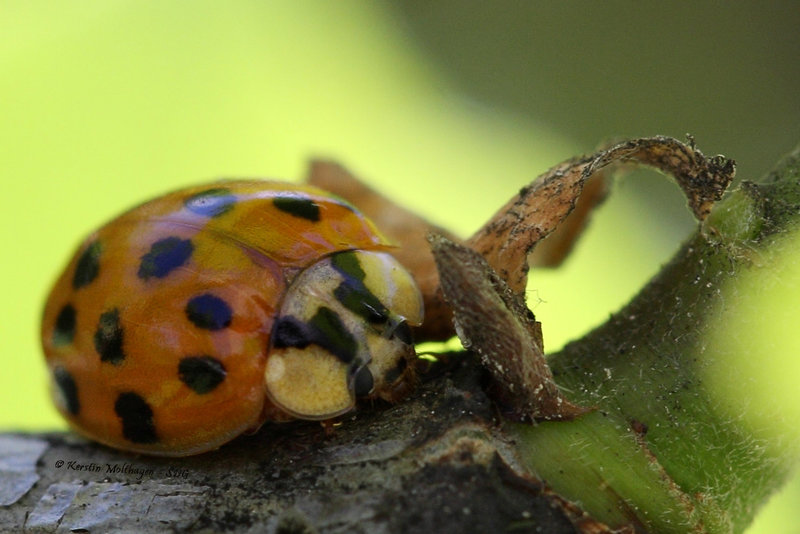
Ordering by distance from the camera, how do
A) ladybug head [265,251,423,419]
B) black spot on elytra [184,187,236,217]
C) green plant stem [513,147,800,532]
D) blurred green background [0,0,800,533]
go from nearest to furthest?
green plant stem [513,147,800,532] < ladybug head [265,251,423,419] < black spot on elytra [184,187,236,217] < blurred green background [0,0,800,533]

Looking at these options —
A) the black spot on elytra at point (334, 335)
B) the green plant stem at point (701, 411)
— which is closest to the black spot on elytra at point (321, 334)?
the black spot on elytra at point (334, 335)

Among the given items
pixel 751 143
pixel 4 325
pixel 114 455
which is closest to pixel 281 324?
pixel 114 455

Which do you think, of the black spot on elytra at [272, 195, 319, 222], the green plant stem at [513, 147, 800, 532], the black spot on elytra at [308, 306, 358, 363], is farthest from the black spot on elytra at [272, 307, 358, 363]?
the green plant stem at [513, 147, 800, 532]

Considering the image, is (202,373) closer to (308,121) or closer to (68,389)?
(68,389)

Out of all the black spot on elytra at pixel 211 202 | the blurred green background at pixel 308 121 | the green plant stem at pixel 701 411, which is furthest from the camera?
the blurred green background at pixel 308 121

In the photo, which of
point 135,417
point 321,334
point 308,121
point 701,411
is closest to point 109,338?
point 135,417

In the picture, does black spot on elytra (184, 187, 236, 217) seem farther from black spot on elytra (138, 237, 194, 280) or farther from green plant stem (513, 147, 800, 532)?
green plant stem (513, 147, 800, 532)

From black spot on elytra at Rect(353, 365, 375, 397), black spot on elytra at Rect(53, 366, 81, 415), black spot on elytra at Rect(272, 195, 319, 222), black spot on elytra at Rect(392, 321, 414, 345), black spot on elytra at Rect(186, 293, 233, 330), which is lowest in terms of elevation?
black spot on elytra at Rect(53, 366, 81, 415)

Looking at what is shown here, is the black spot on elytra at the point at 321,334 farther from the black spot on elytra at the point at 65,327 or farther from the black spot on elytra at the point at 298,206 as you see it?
the black spot on elytra at the point at 65,327
